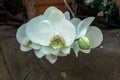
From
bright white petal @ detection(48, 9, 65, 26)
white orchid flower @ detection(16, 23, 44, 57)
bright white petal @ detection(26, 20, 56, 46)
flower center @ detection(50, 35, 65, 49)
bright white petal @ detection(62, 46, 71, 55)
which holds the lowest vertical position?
white orchid flower @ detection(16, 23, 44, 57)

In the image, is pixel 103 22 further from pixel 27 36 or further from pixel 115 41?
pixel 27 36

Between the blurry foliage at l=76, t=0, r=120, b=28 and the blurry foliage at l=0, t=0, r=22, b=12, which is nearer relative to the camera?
the blurry foliage at l=76, t=0, r=120, b=28

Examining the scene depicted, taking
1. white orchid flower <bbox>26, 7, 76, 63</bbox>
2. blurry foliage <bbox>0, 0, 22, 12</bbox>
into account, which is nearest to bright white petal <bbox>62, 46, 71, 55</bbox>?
white orchid flower <bbox>26, 7, 76, 63</bbox>

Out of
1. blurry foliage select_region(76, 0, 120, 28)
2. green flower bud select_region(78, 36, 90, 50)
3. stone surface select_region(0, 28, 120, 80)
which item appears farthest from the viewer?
blurry foliage select_region(76, 0, 120, 28)

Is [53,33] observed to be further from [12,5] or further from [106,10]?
[12,5]

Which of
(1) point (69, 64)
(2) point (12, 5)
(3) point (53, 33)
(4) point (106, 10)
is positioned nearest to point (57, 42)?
(3) point (53, 33)

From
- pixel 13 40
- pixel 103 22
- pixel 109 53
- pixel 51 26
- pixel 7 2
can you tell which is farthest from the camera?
pixel 7 2

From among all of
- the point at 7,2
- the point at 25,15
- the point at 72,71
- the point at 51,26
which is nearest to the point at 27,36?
the point at 51,26

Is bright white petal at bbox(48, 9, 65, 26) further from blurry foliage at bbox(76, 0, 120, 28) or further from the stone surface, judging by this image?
blurry foliage at bbox(76, 0, 120, 28)
